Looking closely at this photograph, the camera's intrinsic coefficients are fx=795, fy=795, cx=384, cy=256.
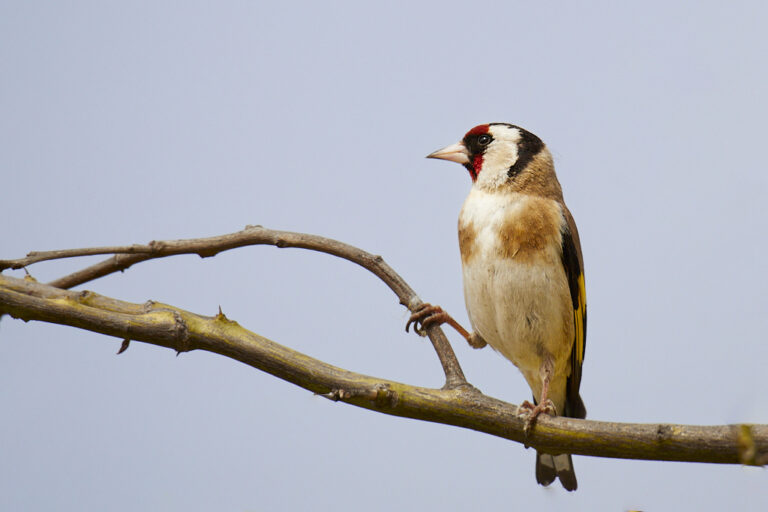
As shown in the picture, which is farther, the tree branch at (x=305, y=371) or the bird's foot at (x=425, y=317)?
the bird's foot at (x=425, y=317)

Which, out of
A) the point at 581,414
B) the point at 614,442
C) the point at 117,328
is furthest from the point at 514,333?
the point at 117,328

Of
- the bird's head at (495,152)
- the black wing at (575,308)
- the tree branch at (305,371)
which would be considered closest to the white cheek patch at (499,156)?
the bird's head at (495,152)

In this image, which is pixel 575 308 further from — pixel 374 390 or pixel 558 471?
pixel 374 390

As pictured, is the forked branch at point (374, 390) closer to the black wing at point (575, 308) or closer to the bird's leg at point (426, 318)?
the bird's leg at point (426, 318)

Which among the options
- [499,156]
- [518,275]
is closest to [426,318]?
[518,275]

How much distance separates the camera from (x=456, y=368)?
7.38 feet

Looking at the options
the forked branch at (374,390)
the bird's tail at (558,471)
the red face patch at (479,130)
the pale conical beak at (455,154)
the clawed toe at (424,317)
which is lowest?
the bird's tail at (558,471)

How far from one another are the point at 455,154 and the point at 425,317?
2.69 ft

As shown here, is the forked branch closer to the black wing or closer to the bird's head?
the black wing

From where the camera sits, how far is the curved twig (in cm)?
226

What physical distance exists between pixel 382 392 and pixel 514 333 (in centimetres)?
102

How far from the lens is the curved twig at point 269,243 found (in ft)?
7.41

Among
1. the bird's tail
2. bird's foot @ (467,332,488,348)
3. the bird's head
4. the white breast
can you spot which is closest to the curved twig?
the white breast

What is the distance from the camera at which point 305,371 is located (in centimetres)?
192
